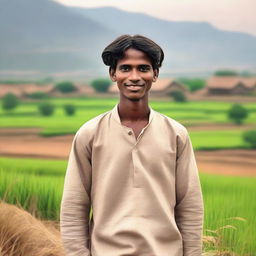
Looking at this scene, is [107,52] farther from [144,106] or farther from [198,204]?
[198,204]

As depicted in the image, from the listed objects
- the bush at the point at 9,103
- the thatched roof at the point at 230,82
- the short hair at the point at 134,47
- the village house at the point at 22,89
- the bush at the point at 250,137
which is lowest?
the bush at the point at 250,137

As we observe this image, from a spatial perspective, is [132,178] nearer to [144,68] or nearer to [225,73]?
[144,68]

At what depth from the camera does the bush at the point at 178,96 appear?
9.61 metres

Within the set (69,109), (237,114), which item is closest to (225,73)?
(237,114)

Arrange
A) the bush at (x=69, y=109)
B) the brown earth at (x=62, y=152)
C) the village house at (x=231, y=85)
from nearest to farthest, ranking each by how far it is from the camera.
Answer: the brown earth at (x=62, y=152), the village house at (x=231, y=85), the bush at (x=69, y=109)

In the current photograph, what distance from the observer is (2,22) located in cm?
1697

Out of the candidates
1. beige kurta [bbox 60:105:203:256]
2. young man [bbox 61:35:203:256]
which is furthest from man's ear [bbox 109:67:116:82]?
beige kurta [bbox 60:105:203:256]

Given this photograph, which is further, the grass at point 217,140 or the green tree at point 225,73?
the green tree at point 225,73

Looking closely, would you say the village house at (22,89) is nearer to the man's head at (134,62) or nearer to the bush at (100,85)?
the bush at (100,85)

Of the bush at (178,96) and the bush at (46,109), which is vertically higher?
the bush at (178,96)

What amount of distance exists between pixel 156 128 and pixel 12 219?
66.0 inches

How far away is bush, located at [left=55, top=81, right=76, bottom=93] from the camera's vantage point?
1060 centimetres

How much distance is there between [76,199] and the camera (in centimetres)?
226

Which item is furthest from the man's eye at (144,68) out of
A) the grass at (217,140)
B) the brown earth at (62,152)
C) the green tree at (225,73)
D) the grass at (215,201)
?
the green tree at (225,73)
